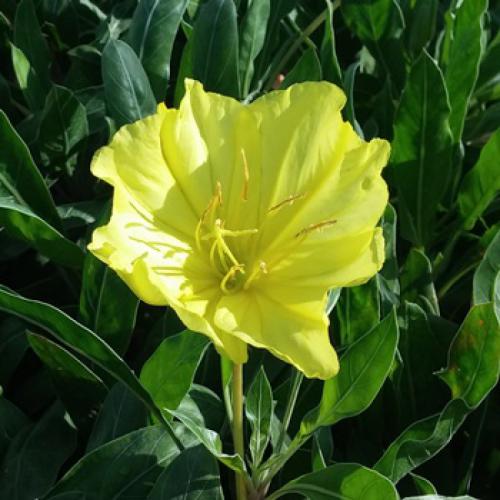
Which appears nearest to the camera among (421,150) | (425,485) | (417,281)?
(425,485)

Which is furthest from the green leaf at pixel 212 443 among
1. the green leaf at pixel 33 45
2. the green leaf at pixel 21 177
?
the green leaf at pixel 33 45

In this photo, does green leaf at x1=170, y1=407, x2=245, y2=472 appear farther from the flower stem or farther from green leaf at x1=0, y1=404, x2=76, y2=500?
green leaf at x1=0, y1=404, x2=76, y2=500

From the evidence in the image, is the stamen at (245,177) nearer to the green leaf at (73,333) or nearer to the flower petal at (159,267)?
the flower petal at (159,267)

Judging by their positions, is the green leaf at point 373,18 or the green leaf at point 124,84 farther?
the green leaf at point 373,18

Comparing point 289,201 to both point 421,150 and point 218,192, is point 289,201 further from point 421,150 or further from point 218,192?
point 421,150

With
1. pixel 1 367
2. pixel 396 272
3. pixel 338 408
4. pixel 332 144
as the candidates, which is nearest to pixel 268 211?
pixel 332 144

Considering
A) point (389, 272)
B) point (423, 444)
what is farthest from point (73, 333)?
point (389, 272)
